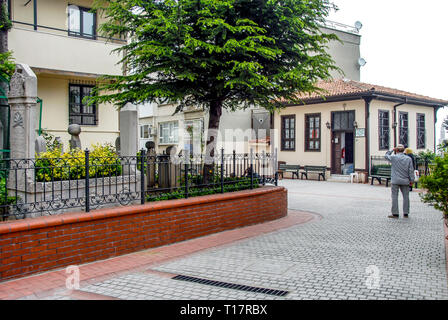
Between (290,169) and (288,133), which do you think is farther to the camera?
(288,133)

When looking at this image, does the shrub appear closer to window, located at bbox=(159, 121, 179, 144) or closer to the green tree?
the green tree

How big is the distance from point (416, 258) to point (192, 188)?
451 cm

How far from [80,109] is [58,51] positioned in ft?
8.65

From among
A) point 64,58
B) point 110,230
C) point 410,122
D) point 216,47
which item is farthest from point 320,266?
point 410,122

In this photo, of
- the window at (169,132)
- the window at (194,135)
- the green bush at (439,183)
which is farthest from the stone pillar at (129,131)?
the window at (169,132)

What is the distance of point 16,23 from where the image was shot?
15.0 m

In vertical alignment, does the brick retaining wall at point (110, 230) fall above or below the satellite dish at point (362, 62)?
below

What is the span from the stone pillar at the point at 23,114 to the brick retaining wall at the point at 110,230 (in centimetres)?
149

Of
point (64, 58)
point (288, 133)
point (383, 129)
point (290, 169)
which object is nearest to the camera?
point (64, 58)

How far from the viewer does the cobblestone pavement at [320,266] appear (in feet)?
16.5

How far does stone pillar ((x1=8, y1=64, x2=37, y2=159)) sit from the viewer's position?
683 centimetres

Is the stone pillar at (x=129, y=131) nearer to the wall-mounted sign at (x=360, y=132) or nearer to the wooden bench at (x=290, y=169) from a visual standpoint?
the wall-mounted sign at (x=360, y=132)

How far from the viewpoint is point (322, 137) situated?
77.2 feet

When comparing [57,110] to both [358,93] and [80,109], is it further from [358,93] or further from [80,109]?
[358,93]
